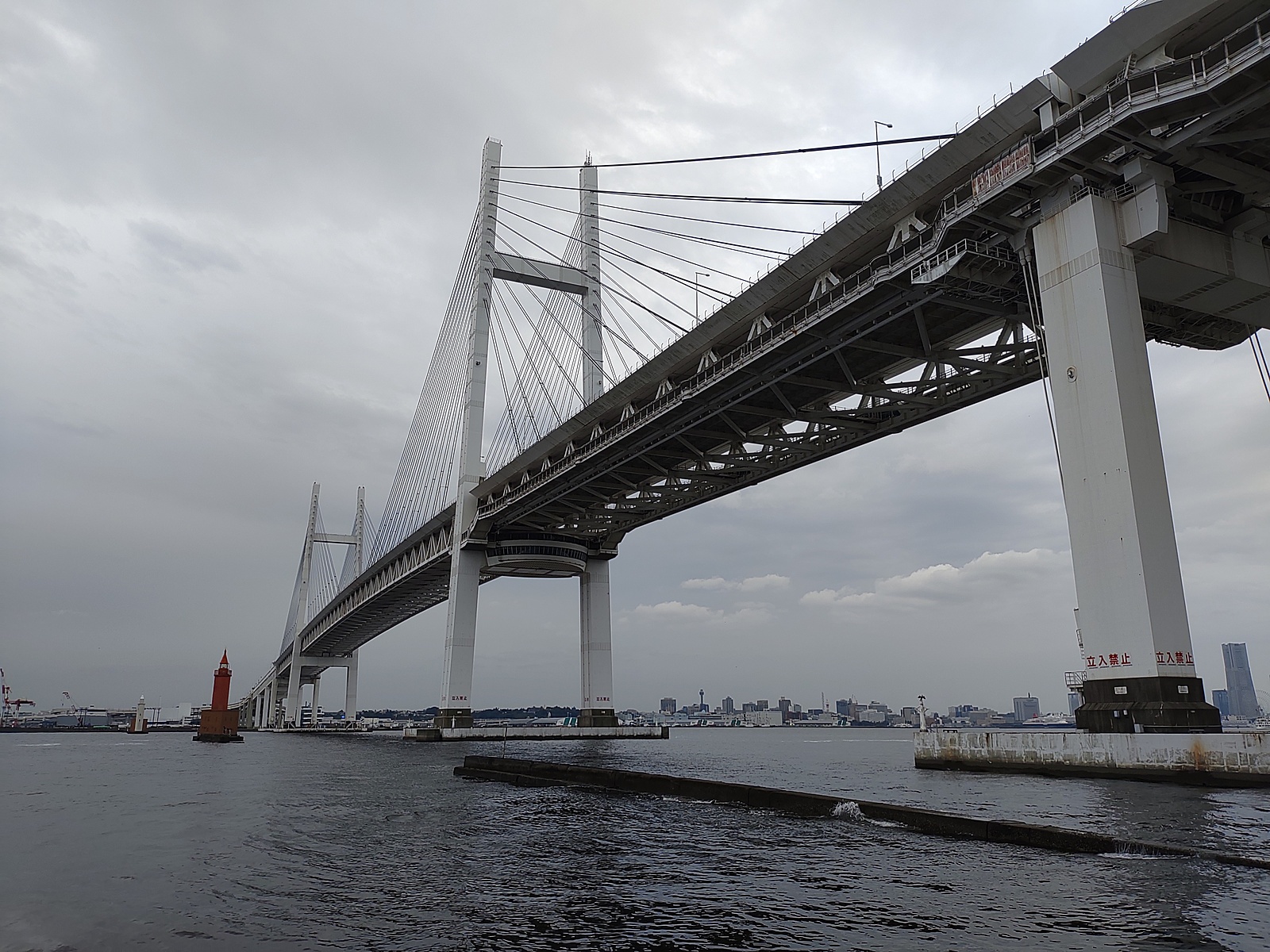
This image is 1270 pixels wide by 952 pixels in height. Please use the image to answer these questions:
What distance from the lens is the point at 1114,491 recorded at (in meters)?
20.5

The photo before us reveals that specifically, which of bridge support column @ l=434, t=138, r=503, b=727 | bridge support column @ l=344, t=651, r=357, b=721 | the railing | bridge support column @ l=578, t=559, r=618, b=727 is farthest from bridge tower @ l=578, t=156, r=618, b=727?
bridge support column @ l=344, t=651, r=357, b=721

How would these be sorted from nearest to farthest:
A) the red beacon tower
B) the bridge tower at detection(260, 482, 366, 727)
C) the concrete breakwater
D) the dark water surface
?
1. the dark water surface
2. the concrete breakwater
3. the red beacon tower
4. the bridge tower at detection(260, 482, 366, 727)

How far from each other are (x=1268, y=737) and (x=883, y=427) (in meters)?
24.6

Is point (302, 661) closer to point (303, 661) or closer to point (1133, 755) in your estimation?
point (303, 661)

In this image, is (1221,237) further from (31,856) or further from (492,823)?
(31,856)

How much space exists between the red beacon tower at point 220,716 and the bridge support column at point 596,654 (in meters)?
30.9

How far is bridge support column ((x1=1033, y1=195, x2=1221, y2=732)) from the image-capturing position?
19344 mm

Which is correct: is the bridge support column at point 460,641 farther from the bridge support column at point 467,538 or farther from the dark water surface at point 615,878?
the dark water surface at point 615,878

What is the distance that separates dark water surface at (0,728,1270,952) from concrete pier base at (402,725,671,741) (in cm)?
4412

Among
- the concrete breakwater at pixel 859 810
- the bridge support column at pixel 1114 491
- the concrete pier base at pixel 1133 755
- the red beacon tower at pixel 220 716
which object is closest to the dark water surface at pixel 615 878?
the concrete breakwater at pixel 859 810

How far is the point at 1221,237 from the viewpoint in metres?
25.2

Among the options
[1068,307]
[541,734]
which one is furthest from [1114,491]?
[541,734]

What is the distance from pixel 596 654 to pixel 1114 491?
50528mm

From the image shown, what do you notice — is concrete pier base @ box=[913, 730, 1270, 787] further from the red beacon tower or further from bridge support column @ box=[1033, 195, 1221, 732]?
the red beacon tower
